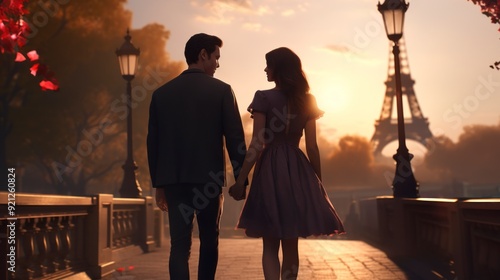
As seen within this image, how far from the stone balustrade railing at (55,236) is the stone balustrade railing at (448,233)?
148 inches

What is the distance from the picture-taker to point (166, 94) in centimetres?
520

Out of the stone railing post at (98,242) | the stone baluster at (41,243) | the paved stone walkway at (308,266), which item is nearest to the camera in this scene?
the stone baluster at (41,243)

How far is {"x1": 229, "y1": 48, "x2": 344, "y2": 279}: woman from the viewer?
5.01 meters

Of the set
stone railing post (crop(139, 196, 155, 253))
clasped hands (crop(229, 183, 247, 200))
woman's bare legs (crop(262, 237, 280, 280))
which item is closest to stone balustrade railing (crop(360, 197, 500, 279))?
woman's bare legs (crop(262, 237, 280, 280))

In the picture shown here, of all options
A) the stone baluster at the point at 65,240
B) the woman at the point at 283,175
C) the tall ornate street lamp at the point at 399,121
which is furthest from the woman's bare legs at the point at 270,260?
the tall ornate street lamp at the point at 399,121

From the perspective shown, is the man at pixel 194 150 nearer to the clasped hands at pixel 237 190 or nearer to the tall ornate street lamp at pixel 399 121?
the clasped hands at pixel 237 190

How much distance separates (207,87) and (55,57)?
26004 mm

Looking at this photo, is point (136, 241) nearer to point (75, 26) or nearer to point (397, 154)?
point (397, 154)

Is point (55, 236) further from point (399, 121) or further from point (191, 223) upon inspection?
point (399, 121)

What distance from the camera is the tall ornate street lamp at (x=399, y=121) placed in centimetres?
1237

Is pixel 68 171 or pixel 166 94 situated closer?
pixel 166 94

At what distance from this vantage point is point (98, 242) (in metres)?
9.35

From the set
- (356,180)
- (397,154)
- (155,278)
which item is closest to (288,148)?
(155,278)

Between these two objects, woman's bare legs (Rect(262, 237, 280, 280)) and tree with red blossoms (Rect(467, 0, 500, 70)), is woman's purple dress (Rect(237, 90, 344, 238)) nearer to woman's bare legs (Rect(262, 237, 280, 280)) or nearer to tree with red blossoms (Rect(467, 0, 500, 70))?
woman's bare legs (Rect(262, 237, 280, 280))
